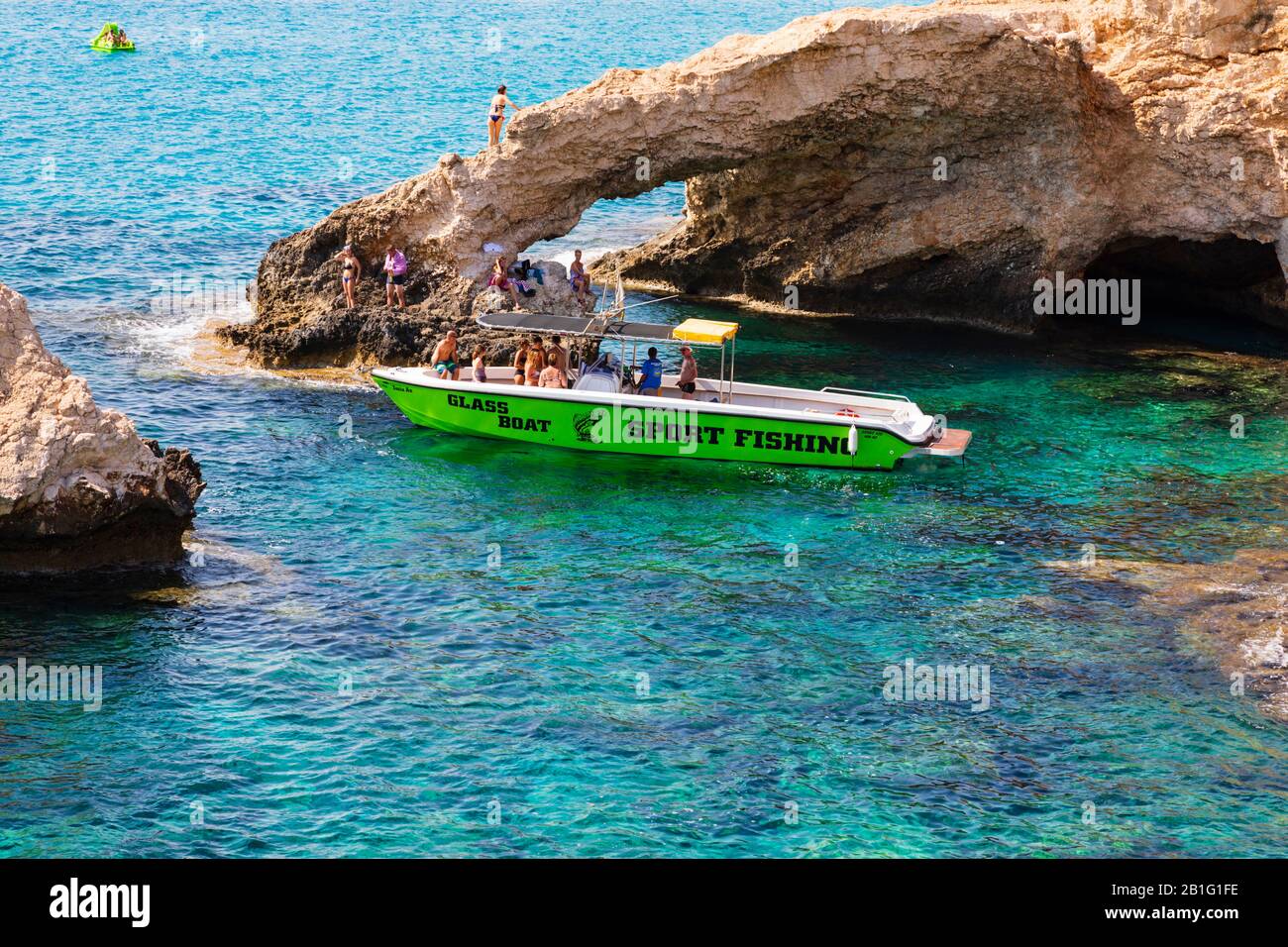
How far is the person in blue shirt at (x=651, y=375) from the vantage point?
A: 3039 cm

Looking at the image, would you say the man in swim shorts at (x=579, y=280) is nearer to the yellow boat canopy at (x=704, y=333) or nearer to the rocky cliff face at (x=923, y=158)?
the rocky cliff face at (x=923, y=158)

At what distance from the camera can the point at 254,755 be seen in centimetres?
1878

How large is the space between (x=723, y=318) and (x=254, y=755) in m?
22.4

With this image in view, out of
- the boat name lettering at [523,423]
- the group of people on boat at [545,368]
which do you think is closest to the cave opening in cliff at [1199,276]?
the group of people on boat at [545,368]

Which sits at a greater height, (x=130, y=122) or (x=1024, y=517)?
(x=130, y=122)

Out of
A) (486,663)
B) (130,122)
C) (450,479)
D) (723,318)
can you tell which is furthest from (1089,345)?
(130,122)

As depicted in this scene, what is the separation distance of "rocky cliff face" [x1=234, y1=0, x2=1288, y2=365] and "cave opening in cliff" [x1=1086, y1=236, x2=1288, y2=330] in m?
0.09

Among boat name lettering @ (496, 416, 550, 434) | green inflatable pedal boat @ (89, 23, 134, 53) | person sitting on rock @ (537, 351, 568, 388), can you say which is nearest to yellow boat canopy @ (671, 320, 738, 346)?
person sitting on rock @ (537, 351, 568, 388)

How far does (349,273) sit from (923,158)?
13.8 meters

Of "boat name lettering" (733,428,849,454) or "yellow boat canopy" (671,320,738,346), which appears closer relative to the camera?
"boat name lettering" (733,428,849,454)

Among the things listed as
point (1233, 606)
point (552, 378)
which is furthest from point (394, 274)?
point (1233, 606)

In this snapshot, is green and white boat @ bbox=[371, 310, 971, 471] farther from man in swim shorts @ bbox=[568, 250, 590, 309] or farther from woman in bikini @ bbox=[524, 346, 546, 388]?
man in swim shorts @ bbox=[568, 250, 590, 309]

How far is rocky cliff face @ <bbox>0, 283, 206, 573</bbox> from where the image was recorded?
22.6 meters
